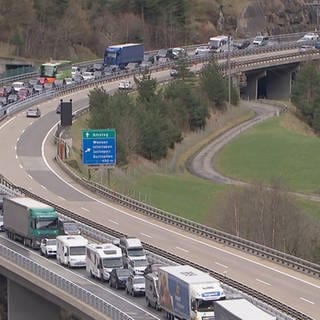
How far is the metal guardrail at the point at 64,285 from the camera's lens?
4447 cm

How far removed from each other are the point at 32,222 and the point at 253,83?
9386cm

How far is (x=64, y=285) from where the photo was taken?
162 ft

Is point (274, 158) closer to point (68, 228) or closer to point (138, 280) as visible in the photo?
point (68, 228)

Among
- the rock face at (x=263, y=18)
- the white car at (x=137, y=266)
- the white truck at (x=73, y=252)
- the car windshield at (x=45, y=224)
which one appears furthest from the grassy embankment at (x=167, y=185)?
the rock face at (x=263, y=18)

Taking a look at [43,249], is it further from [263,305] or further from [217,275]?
[263,305]

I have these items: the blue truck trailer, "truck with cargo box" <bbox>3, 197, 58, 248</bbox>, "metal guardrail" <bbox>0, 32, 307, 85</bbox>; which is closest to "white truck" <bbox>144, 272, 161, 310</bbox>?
"truck with cargo box" <bbox>3, 197, 58, 248</bbox>

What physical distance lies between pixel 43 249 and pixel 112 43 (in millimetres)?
109079

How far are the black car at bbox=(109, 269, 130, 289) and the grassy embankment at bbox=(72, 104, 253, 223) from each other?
27.2 metres

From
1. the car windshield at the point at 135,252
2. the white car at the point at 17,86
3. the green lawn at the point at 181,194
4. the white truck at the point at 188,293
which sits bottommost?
the green lawn at the point at 181,194

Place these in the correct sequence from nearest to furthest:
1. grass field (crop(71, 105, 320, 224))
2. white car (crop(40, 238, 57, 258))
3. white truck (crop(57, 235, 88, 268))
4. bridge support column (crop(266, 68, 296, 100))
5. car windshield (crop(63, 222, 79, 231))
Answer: white truck (crop(57, 235, 88, 268)) < white car (crop(40, 238, 57, 258)) < car windshield (crop(63, 222, 79, 231)) < grass field (crop(71, 105, 320, 224)) < bridge support column (crop(266, 68, 296, 100))

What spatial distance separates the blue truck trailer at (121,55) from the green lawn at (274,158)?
25575 millimetres

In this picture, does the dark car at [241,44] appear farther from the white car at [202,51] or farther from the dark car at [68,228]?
the dark car at [68,228]

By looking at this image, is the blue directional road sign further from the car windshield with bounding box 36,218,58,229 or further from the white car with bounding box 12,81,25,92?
the white car with bounding box 12,81,25,92

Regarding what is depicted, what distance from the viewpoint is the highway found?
51.0 metres
